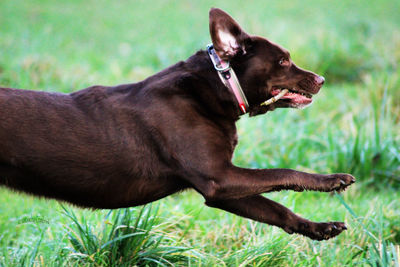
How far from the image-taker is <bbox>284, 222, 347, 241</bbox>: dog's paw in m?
3.44

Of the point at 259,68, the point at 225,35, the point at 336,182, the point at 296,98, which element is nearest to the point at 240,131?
the point at 296,98

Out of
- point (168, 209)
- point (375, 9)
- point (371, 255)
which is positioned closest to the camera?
point (371, 255)

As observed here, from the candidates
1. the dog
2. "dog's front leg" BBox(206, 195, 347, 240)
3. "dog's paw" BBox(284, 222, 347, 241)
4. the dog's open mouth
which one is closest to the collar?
the dog

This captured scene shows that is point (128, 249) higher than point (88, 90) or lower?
lower

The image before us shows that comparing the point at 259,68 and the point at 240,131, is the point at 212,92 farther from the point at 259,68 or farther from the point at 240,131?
the point at 240,131

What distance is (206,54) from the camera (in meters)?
3.54

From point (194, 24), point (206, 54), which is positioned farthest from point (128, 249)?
point (194, 24)

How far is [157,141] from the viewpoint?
10.6 ft

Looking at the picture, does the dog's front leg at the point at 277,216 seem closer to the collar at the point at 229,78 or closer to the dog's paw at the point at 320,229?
the dog's paw at the point at 320,229

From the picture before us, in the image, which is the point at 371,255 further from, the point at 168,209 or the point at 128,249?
the point at 168,209

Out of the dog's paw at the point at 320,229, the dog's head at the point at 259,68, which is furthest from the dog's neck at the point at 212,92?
the dog's paw at the point at 320,229

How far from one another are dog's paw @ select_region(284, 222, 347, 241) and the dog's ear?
115cm

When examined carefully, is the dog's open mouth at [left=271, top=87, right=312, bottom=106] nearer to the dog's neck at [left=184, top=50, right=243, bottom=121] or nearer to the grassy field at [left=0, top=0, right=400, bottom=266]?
the dog's neck at [left=184, top=50, right=243, bottom=121]

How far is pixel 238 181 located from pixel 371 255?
85 centimetres
